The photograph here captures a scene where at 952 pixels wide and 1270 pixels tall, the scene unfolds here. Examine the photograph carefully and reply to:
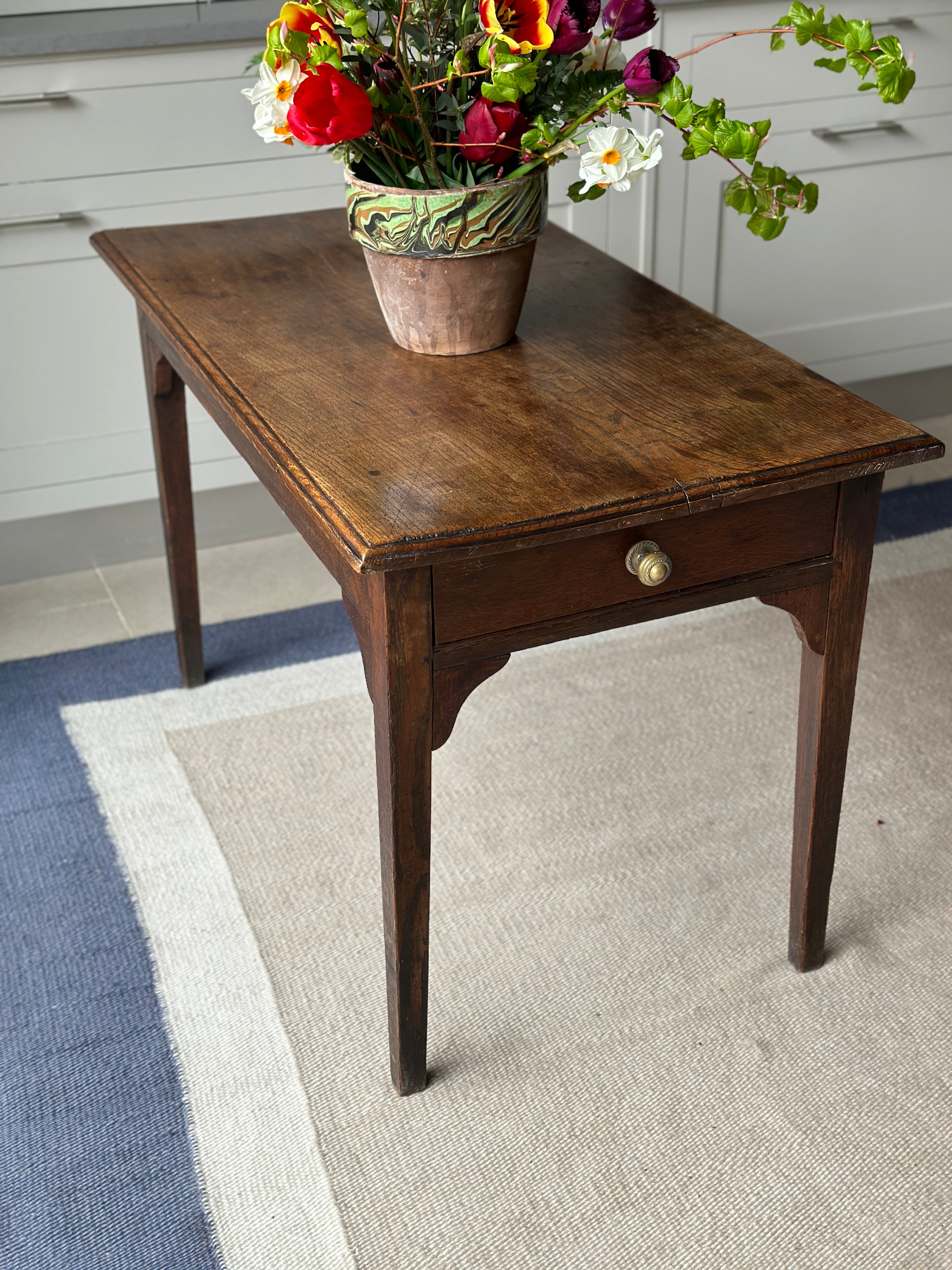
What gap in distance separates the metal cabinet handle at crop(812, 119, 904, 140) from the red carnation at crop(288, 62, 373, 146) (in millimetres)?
1748

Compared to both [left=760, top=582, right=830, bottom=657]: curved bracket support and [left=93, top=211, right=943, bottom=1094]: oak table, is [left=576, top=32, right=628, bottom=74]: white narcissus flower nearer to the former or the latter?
[left=93, top=211, right=943, bottom=1094]: oak table

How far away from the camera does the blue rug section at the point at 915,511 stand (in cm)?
259

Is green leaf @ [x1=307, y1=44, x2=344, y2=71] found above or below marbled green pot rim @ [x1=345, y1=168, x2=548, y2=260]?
above

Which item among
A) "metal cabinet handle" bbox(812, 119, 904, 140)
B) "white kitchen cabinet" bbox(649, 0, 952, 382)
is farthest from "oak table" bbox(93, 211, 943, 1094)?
"metal cabinet handle" bbox(812, 119, 904, 140)

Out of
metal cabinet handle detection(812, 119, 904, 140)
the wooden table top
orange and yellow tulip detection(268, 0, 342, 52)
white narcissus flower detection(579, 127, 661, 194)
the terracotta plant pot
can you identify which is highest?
orange and yellow tulip detection(268, 0, 342, 52)

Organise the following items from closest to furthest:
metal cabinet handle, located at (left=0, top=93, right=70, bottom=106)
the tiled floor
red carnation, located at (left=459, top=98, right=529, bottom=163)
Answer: red carnation, located at (left=459, top=98, right=529, bottom=163) → metal cabinet handle, located at (left=0, top=93, right=70, bottom=106) → the tiled floor

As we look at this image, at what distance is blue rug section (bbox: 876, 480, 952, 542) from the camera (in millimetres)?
2592

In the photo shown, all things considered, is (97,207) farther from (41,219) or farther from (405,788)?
(405,788)

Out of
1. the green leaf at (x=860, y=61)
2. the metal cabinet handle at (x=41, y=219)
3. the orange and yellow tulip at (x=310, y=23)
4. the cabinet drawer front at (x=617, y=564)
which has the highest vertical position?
the orange and yellow tulip at (x=310, y=23)

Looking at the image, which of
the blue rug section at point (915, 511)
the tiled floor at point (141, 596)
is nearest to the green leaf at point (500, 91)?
Answer: the tiled floor at point (141, 596)

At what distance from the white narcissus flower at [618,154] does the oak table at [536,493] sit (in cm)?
22

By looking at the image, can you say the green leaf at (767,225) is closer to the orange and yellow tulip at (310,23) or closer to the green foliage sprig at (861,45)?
the green foliage sprig at (861,45)

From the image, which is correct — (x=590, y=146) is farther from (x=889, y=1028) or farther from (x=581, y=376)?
(x=889, y=1028)

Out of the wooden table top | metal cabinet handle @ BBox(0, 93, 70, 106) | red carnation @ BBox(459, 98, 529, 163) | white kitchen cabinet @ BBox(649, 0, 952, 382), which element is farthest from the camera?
white kitchen cabinet @ BBox(649, 0, 952, 382)
